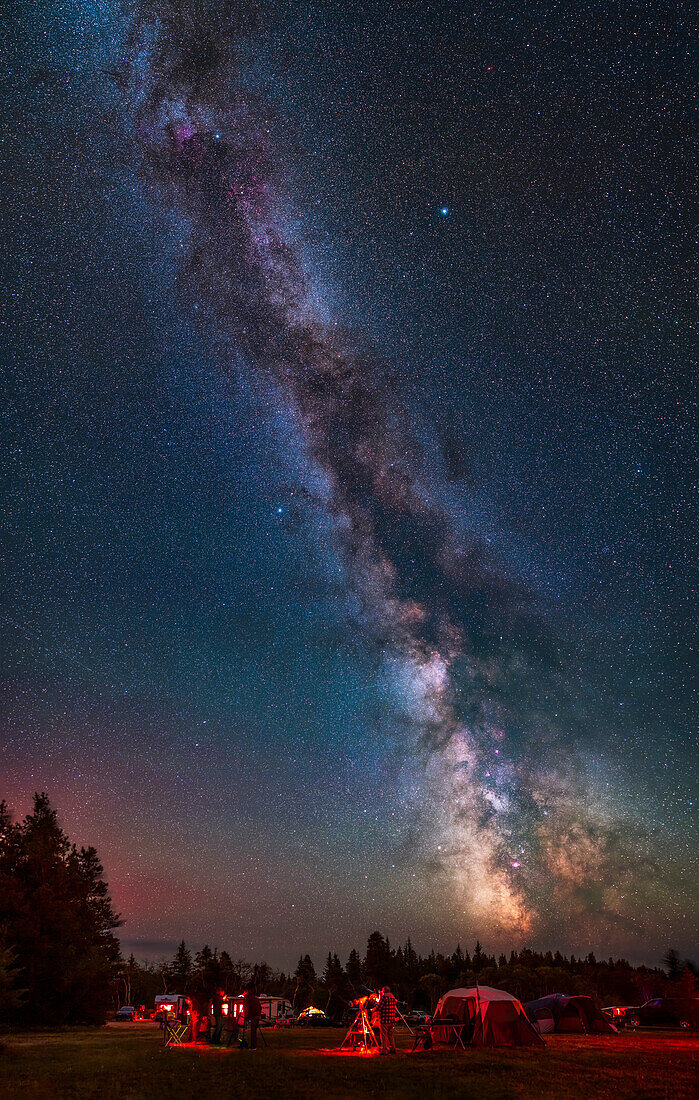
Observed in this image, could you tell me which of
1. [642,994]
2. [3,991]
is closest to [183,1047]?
[3,991]

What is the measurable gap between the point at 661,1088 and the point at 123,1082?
1174 cm

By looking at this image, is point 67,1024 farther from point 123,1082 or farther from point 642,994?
point 642,994

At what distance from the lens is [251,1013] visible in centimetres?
2914

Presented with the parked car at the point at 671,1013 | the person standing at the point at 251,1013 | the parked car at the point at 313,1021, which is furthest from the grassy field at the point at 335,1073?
the parked car at the point at 313,1021

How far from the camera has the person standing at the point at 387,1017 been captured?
26.9 meters

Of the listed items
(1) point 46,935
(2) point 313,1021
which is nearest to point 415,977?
(2) point 313,1021

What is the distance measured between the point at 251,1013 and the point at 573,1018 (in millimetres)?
20072

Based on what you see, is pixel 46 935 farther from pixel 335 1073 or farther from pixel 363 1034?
pixel 335 1073

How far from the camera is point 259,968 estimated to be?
135500mm

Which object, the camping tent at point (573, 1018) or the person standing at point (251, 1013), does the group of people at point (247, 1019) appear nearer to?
the person standing at point (251, 1013)

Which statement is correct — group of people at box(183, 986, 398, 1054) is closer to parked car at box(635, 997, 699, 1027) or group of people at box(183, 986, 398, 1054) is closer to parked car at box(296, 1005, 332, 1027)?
parked car at box(296, 1005, 332, 1027)

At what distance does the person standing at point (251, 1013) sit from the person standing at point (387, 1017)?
5.04 metres

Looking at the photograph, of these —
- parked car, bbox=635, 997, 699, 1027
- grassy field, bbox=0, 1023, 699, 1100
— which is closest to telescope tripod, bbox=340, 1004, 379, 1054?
grassy field, bbox=0, 1023, 699, 1100

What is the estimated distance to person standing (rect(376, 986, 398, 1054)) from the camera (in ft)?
88.4
